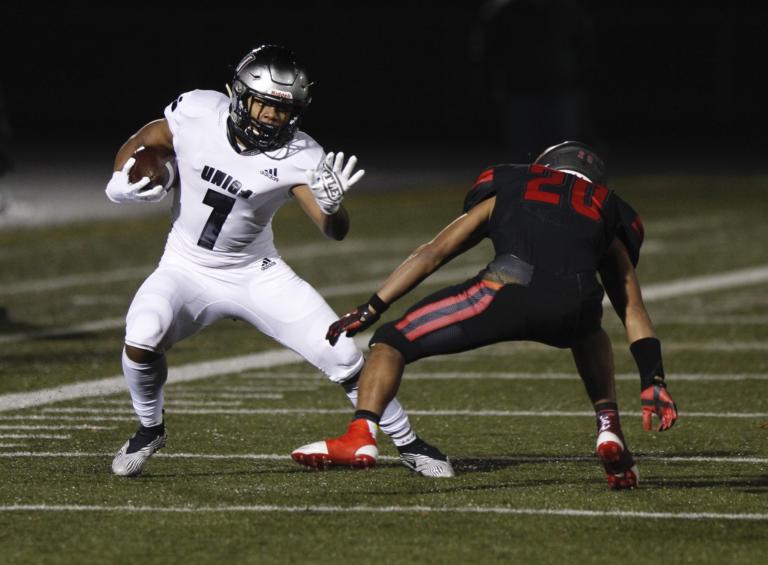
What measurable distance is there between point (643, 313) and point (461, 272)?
28.6ft

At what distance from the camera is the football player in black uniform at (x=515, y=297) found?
670 centimetres

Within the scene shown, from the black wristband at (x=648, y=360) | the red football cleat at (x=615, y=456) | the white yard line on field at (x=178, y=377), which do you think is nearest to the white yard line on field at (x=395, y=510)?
the red football cleat at (x=615, y=456)

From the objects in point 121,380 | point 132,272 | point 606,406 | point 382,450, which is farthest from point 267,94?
point 132,272

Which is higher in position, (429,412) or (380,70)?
(429,412)

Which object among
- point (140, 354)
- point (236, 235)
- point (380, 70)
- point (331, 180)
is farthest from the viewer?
point (380, 70)

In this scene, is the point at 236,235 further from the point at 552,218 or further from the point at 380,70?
the point at 380,70

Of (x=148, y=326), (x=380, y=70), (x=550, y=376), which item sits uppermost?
(x=148, y=326)

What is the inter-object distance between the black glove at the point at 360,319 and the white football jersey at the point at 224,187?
0.89m

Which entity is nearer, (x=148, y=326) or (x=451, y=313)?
(x=451, y=313)

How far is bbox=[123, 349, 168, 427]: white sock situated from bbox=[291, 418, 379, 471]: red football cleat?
2.55ft

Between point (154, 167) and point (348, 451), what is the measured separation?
149 centimetres

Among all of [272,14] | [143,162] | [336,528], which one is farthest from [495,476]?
[272,14]

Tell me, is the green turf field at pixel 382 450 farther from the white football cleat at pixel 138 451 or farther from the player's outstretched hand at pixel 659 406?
the player's outstretched hand at pixel 659 406

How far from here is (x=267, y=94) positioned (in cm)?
730
